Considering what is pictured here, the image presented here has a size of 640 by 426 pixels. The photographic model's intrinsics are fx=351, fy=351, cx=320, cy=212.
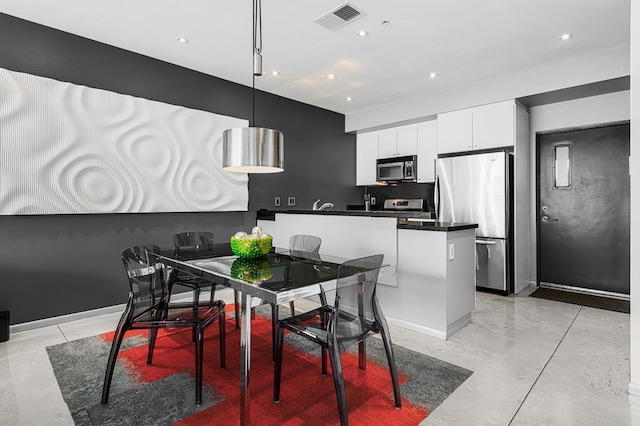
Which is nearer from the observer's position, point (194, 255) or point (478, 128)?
point (194, 255)

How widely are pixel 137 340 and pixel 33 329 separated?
111cm

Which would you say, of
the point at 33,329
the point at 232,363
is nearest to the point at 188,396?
the point at 232,363

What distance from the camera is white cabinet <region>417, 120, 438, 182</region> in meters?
5.35

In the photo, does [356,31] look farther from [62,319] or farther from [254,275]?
[62,319]

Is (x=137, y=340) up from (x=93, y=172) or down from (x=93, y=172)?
down

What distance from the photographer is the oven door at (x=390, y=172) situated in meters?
5.66

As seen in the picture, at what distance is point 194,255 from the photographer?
260cm

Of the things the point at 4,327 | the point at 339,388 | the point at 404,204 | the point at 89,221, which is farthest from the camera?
the point at 404,204

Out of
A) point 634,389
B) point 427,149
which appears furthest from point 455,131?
point 634,389

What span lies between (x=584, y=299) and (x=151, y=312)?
15.4ft

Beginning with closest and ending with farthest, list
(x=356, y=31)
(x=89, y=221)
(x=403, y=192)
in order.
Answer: (x=356, y=31) → (x=89, y=221) → (x=403, y=192)

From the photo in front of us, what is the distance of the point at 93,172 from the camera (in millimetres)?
3469

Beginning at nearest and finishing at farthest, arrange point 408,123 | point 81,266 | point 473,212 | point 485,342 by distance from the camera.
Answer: point 485,342 → point 81,266 → point 473,212 → point 408,123

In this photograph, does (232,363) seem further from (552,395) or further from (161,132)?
(161,132)
